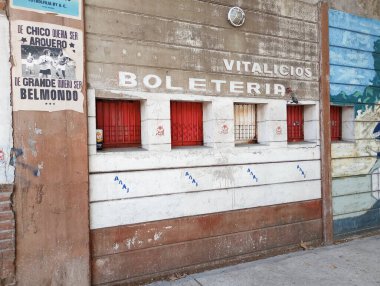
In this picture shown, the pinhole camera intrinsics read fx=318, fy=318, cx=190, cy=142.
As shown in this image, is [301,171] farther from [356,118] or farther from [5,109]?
[5,109]

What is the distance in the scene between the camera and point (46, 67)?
162 inches

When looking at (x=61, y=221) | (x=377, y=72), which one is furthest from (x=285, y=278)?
(x=377, y=72)

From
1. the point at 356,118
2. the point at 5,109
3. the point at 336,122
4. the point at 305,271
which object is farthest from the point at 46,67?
the point at 356,118

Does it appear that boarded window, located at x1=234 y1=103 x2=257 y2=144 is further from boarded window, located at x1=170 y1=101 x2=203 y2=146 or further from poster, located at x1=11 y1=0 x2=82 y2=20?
poster, located at x1=11 y1=0 x2=82 y2=20

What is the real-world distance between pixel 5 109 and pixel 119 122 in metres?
1.55

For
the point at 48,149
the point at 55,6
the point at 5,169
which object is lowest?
the point at 5,169

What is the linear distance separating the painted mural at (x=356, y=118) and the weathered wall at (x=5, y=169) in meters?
5.83

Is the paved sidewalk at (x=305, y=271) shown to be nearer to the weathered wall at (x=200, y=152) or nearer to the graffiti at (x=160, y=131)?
the weathered wall at (x=200, y=152)

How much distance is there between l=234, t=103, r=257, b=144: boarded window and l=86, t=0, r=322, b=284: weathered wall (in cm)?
19

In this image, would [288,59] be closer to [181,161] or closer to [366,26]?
[366,26]

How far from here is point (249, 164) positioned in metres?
5.68

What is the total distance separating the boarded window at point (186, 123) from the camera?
528 cm

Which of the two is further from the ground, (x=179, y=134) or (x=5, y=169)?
(x=179, y=134)

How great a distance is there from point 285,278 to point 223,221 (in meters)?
1.28
